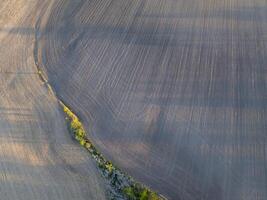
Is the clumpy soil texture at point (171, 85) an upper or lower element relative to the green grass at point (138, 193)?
upper

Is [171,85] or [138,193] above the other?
[171,85]

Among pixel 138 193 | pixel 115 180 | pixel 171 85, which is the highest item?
pixel 171 85

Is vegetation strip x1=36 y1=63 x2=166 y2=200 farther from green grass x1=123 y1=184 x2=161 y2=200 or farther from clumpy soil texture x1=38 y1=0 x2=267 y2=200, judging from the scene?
clumpy soil texture x1=38 y1=0 x2=267 y2=200

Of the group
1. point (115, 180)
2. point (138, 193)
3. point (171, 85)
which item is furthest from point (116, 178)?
point (171, 85)

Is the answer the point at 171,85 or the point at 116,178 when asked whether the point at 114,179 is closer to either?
A: the point at 116,178

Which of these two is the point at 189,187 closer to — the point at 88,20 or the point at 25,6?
the point at 88,20

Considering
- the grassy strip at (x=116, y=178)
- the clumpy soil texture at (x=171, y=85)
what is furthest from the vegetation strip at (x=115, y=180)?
the clumpy soil texture at (x=171, y=85)

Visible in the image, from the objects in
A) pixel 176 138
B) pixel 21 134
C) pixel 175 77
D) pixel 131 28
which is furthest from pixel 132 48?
pixel 21 134

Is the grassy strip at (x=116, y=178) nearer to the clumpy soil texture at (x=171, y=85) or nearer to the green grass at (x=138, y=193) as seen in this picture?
the green grass at (x=138, y=193)
